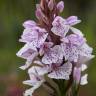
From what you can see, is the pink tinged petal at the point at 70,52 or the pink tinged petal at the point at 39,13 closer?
the pink tinged petal at the point at 70,52

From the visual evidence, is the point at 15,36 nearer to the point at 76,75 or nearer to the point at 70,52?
the point at 76,75

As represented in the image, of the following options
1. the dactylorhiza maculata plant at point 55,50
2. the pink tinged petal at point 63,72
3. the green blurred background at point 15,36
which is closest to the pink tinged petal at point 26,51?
the dactylorhiza maculata plant at point 55,50

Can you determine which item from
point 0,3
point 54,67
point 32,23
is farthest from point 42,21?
point 0,3

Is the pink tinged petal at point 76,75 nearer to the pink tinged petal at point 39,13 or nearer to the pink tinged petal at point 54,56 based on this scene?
the pink tinged petal at point 54,56

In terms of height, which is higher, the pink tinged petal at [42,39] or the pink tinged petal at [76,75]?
the pink tinged petal at [42,39]

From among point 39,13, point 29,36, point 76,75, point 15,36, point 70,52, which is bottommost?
point 76,75

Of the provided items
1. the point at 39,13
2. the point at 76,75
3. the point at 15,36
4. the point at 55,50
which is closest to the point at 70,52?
the point at 55,50

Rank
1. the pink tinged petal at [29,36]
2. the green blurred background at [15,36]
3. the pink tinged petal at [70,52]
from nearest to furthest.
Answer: the pink tinged petal at [70,52] < the pink tinged petal at [29,36] < the green blurred background at [15,36]

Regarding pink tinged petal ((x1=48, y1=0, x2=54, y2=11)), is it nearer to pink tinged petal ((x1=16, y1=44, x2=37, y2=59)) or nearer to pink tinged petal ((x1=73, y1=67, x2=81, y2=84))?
pink tinged petal ((x1=16, y1=44, x2=37, y2=59))

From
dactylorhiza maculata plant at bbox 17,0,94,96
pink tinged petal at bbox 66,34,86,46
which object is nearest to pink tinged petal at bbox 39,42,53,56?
dactylorhiza maculata plant at bbox 17,0,94,96

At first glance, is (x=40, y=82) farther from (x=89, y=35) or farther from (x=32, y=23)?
(x=89, y=35)
